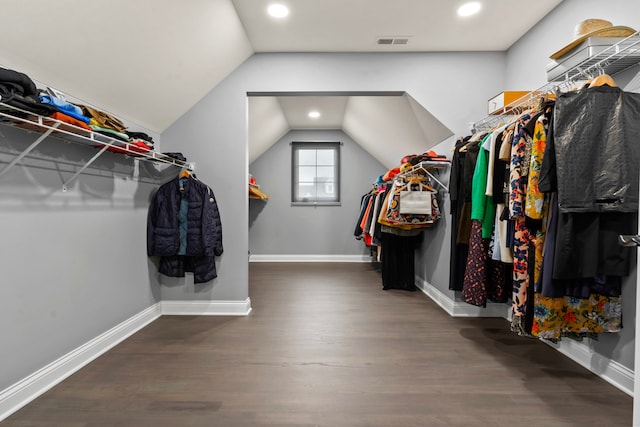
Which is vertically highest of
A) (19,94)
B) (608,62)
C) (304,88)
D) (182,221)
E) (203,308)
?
(304,88)

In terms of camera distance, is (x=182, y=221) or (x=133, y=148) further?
(x=182, y=221)

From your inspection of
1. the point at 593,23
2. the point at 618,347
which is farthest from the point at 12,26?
the point at 618,347

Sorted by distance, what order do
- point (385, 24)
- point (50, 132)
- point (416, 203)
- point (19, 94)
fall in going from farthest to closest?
point (416, 203)
point (385, 24)
point (50, 132)
point (19, 94)

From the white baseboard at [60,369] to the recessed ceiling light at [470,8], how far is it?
332cm

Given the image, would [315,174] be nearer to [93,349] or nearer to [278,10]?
[278,10]

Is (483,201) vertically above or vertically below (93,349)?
above

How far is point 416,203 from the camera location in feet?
9.39

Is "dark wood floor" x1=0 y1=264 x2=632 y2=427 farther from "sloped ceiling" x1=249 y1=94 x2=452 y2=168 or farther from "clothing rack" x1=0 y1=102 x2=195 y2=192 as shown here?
"sloped ceiling" x1=249 y1=94 x2=452 y2=168

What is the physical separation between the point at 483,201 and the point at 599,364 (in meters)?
1.11

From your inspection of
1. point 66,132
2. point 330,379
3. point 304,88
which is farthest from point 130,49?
point 330,379

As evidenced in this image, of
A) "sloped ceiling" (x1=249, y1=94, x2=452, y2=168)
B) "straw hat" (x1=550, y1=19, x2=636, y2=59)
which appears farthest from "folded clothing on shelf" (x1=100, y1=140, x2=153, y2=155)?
"straw hat" (x1=550, y1=19, x2=636, y2=59)

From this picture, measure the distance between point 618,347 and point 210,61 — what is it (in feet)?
10.6

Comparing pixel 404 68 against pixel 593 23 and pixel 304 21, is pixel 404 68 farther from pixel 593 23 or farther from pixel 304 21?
pixel 593 23

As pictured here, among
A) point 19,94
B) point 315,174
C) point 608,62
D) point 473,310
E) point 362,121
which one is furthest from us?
point 315,174
